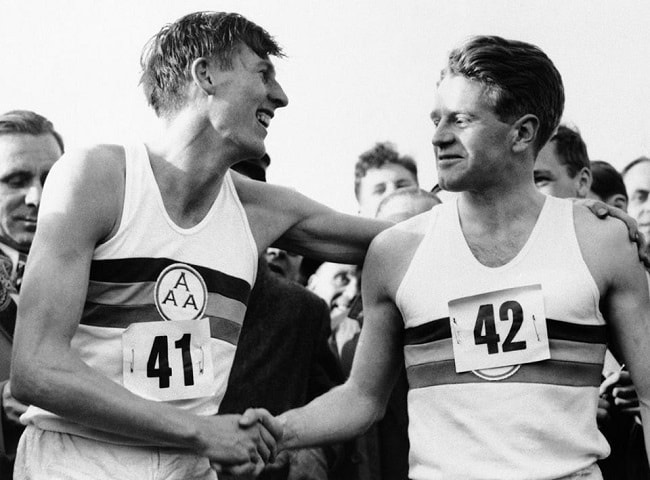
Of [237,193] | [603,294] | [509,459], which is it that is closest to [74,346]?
[237,193]

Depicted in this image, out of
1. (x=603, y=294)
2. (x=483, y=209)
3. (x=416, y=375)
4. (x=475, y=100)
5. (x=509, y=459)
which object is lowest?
(x=509, y=459)

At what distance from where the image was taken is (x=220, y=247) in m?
3.86

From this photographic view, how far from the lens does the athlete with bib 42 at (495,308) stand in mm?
3461

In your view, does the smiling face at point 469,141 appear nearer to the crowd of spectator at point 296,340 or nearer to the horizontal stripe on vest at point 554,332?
the horizontal stripe on vest at point 554,332

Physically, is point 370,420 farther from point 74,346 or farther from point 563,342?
point 74,346

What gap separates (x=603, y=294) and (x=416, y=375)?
26.7 inches

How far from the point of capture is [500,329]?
11.7 ft

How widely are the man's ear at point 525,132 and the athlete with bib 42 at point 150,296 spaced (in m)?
0.94

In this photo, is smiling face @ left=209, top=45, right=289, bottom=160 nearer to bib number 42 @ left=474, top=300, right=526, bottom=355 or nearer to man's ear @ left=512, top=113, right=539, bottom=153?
man's ear @ left=512, top=113, right=539, bottom=153

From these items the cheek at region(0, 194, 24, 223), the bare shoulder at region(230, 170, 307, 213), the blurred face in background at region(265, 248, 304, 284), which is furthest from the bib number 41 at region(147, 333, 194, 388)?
the blurred face in background at region(265, 248, 304, 284)

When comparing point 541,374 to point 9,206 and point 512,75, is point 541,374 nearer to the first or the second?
point 512,75

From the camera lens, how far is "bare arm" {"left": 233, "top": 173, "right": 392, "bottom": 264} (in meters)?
4.23

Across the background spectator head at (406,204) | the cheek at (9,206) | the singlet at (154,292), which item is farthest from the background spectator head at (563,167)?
the cheek at (9,206)

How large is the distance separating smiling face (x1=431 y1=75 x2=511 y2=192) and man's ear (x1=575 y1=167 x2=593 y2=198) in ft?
6.02
